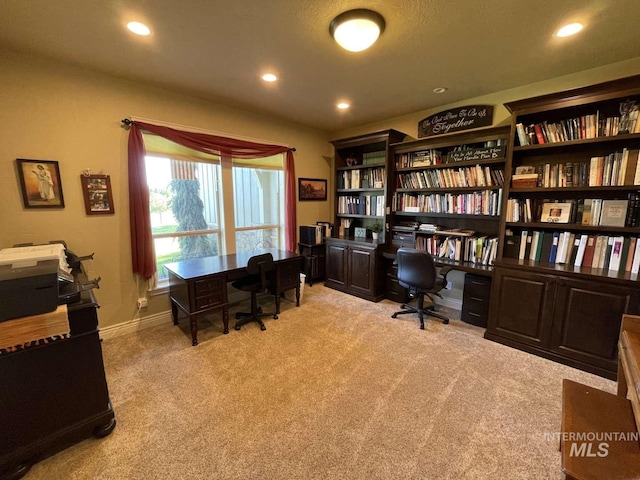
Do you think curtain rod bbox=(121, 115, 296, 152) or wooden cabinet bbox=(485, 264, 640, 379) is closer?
wooden cabinet bbox=(485, 264, 640, 379)

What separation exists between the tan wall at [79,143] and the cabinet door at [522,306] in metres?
3.54

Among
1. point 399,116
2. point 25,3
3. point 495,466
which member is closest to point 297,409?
point 495,466

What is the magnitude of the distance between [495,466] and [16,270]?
2.62m

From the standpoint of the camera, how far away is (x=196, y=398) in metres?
1.91

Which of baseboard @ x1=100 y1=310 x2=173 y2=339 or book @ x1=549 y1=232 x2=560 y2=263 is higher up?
book @ x1=549 y1=232 x2=560 y2=263

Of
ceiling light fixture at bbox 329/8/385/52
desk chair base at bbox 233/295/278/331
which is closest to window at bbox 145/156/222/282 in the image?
desk chair base at bbox 233/295/278/331

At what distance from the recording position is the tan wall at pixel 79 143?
7.13 ft

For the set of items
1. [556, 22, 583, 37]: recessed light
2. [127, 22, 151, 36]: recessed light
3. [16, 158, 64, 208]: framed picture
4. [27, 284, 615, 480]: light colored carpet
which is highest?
[556, 22, 583, 37]: recessed light

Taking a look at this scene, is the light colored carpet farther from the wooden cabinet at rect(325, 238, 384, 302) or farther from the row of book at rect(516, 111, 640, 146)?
the row of book at rect(516, 111, 640, 146)

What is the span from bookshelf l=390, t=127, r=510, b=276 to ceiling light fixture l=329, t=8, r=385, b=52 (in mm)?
1815

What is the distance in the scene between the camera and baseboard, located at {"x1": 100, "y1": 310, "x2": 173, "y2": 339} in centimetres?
271

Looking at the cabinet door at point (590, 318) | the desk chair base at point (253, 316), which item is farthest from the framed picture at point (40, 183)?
the cabinet door at point (590, 318)

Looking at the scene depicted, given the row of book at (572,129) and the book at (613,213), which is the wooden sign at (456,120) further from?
the book at (613,213)

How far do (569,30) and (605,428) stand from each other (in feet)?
7.89
